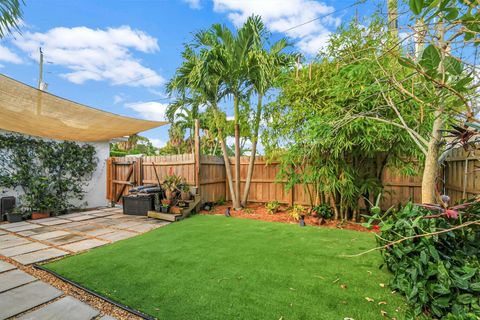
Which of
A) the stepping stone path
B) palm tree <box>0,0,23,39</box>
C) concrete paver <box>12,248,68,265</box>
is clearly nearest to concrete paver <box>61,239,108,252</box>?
the stepping stone path

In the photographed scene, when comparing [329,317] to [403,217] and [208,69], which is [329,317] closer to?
[403,217]

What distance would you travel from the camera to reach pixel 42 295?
2025 millimetres

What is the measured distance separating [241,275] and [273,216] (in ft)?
9.71

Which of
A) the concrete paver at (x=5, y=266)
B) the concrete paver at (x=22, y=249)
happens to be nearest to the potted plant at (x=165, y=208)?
the concrete paver at (x=22, y=249)

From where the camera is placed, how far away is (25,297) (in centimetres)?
199

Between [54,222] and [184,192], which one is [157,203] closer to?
[184,192]

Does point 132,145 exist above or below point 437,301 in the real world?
above

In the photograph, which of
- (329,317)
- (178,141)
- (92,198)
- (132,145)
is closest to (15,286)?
(329,317)

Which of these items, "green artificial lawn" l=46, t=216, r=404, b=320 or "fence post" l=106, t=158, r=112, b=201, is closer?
"green artificial lawn" l=46, t=216, r=404, b=320

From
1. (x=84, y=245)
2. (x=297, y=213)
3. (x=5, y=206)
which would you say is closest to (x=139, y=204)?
(x=84, y=245)

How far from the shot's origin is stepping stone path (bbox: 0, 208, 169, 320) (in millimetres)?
1792

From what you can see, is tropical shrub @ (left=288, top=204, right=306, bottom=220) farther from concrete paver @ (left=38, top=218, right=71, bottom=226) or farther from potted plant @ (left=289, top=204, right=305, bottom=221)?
concrete paver @ (left=38, top=218, right=71, bottom=226)

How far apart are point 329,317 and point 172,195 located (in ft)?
14.7

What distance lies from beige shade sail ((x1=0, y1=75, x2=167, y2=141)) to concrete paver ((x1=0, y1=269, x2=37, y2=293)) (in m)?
2.72
